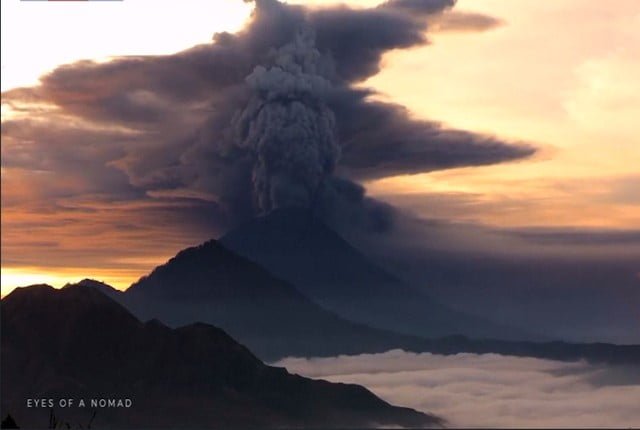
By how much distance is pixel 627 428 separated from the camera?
654 feet

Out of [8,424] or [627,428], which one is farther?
[627,428]

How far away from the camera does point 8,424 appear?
341ft

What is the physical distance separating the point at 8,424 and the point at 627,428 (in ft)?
454
